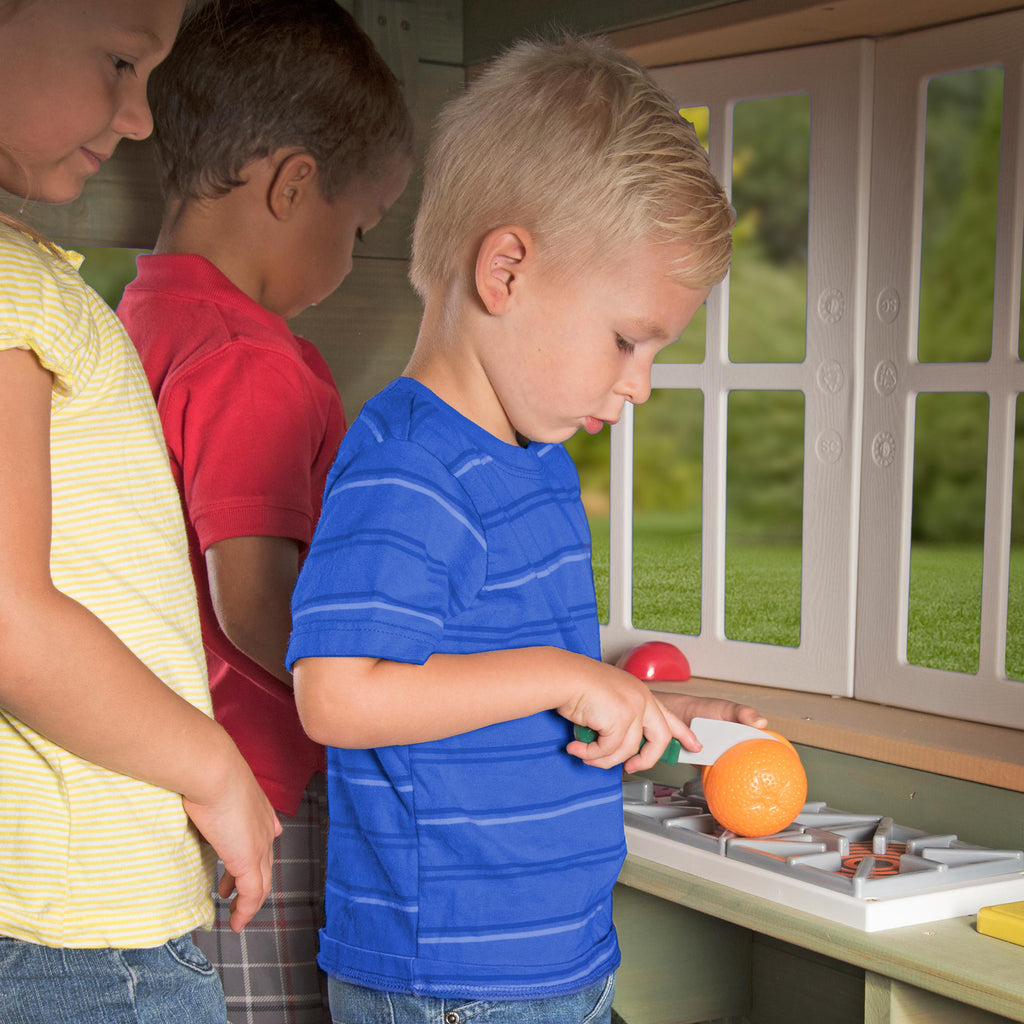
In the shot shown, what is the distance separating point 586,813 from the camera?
3.05 ft

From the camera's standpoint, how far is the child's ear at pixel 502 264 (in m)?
0.89

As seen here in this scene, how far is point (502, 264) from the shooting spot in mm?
896

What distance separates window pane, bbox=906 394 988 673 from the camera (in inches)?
73.0

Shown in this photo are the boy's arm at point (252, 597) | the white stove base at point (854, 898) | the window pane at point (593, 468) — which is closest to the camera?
the boy's arm at point (252, 597)

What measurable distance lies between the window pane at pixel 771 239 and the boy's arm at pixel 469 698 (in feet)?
19.6

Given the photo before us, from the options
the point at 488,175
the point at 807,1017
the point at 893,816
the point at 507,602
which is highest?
the point at 488,175

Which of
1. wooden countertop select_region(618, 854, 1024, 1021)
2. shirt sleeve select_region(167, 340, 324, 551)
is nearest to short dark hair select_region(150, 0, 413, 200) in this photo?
shirt sleeve select_region(167, 340, 324, 551)

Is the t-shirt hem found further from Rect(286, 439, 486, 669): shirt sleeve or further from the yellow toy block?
the yellow toy block

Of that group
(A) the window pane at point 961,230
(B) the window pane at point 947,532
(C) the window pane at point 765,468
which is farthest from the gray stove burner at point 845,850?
(A) the window pane at point 961,230

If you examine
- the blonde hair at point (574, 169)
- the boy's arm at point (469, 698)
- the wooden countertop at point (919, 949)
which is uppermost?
the blonde hair at point (574, 169)

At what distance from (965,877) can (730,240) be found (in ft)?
2.26

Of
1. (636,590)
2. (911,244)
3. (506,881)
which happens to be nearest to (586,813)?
(506,881)

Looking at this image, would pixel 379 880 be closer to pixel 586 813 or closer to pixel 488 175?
pixel 586 813

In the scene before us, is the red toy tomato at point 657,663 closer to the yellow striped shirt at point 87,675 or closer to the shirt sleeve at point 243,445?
the shirt sleeve at point 243,445
